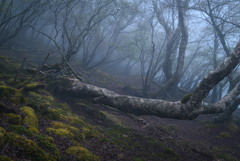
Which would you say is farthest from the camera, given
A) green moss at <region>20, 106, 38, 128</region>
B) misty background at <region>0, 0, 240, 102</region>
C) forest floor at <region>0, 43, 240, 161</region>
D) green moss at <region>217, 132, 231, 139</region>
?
misty background at <region>0, 0, 240, 102</region>

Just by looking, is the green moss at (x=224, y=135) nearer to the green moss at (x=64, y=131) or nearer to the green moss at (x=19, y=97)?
the green moss at (x=64, y=131)

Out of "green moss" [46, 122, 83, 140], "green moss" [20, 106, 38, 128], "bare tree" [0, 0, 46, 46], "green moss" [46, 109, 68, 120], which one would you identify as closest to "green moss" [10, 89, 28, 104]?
"green moss" [20, 106, 38, 128]

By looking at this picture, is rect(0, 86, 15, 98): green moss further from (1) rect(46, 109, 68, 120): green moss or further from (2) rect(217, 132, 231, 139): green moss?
(2) rect(217, 132, 231, 139): green moss

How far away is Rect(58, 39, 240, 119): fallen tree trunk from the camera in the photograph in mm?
4426

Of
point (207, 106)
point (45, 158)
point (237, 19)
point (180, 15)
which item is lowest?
point (45, 158)

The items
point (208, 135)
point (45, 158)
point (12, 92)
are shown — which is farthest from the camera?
point (208, 135)

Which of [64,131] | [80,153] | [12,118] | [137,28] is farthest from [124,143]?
[137,28]

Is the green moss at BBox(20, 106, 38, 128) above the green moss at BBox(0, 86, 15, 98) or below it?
below

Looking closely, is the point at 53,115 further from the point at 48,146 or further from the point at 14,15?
the point at 14,15

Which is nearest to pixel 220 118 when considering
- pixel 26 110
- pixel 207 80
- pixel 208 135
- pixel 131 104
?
pixel 208 135

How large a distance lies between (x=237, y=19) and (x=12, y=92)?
57.7ft

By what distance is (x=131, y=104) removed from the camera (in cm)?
614

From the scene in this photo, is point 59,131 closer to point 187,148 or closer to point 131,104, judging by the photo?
point 131,104

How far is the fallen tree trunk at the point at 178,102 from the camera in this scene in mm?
4426
